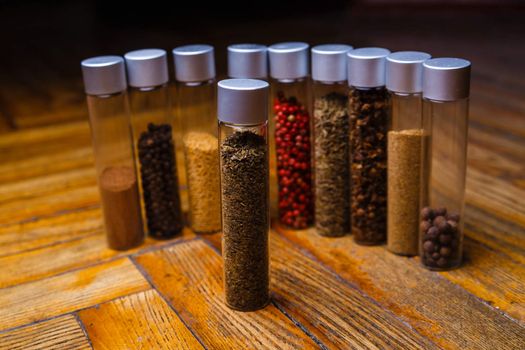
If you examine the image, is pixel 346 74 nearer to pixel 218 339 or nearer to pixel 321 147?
pixel 321 147

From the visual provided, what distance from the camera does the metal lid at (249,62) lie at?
1.23 metres

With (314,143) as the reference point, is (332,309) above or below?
below

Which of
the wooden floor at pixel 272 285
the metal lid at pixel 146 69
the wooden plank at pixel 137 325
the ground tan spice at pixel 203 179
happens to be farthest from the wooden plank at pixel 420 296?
the metal lid at pixel 146 69

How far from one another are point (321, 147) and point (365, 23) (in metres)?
2.62

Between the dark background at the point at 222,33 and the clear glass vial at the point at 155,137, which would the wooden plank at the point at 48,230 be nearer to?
the clear glass vial at the point at 155,137

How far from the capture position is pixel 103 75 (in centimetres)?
116

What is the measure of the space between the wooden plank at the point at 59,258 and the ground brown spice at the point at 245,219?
0.31m

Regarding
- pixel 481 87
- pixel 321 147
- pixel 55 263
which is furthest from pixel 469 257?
pixel 481 87

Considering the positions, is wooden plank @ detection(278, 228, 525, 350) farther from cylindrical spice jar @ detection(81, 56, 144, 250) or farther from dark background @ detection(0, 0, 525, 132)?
dark background @ detection(0, 0, 525, 132)

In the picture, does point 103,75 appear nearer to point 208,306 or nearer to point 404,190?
point 208,306

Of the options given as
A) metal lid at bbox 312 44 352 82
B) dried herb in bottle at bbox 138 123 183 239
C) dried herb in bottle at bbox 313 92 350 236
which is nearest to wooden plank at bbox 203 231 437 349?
dried herb in bottle at bbox 313 92 350 236

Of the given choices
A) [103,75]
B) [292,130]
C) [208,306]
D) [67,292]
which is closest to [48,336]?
[67,292]

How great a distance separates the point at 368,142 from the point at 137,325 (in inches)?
20.3

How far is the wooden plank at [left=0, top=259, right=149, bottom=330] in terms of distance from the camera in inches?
42.1
